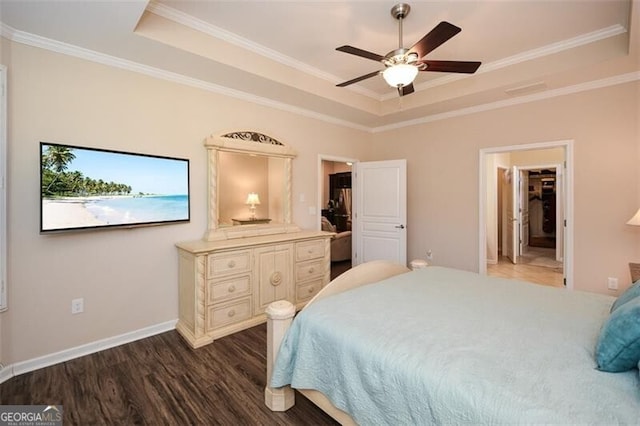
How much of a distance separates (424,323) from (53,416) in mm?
2266

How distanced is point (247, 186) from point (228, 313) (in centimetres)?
145

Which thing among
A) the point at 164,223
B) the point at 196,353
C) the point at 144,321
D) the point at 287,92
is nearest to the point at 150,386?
the point at 196,353

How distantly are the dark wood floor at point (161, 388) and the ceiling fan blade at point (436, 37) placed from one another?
2.44 metres

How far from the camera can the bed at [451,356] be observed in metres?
0.99

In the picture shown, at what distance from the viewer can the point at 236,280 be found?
2980 millimetres

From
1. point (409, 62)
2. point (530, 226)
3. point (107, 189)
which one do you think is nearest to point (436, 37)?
point (409, 62)

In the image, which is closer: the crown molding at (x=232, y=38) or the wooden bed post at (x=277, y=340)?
the wooden bed post at (x=277, y=340)

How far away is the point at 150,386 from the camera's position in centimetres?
210

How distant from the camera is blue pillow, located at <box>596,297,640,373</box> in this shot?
1.04m

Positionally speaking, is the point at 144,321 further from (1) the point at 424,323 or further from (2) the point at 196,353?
(1) the point at 424,323

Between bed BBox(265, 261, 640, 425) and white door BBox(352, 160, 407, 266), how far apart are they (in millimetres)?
2381

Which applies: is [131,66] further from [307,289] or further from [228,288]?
[307,289]

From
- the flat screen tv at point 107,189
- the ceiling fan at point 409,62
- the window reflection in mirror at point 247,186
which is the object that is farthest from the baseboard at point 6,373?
the ceiling fan at point 409,62

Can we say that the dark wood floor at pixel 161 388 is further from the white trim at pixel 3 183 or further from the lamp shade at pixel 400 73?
the lamp shade at pixel 400 73
